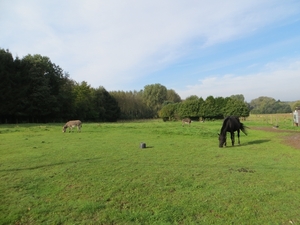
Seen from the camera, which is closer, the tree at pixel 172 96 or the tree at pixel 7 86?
the tree at pixel 7 86

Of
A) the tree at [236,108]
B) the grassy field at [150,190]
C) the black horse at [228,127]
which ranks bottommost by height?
the grassy field at [150,190]

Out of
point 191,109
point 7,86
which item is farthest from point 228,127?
point 191,109

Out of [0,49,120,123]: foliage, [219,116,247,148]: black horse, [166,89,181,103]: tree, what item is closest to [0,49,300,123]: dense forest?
[0,49,120,123]: foliage

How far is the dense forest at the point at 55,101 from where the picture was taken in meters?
44.9

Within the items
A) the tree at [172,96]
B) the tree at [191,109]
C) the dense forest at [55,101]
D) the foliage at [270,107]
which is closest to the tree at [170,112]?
the dense forest at [55,101]

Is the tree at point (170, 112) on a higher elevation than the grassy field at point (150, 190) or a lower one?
higher

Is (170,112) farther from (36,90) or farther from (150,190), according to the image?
(150,190)

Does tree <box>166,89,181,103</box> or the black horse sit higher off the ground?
tree <box>166,89,181,103</box>

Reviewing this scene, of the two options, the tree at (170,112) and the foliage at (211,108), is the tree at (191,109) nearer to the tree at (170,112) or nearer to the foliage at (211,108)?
the foliage at (211,108)

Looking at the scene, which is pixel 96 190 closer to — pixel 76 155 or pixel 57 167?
pixel 57 167

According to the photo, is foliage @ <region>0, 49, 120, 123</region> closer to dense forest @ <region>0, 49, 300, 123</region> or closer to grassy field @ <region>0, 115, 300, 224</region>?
dense forest @ <region>0, 49, 300, 123</region>

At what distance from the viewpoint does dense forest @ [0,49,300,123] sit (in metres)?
44.9

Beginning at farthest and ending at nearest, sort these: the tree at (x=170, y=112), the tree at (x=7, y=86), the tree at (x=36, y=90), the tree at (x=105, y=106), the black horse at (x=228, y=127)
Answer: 1. the tree at (x=170, y=112)
2. the tree at (x=105, y=106)
3. the tree at (x=36, y=90)
4. the tree at (x=7, y=86)
5. the black horse at (x=228, y=127)

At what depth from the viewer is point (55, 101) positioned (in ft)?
160
